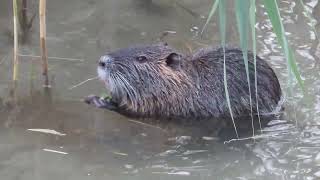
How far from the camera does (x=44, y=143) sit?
359cm

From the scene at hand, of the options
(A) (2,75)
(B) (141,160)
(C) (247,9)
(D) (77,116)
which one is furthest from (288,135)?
(A) (2,75)

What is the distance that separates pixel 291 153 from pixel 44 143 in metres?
1.16

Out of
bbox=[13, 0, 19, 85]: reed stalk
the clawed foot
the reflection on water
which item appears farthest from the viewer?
the clawed foot

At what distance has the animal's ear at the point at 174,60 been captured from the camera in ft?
13.2

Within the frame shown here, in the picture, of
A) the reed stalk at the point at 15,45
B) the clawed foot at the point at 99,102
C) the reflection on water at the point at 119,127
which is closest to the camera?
the reflection on water at the point at 119,127

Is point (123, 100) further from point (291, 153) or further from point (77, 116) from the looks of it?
point (291, 153)

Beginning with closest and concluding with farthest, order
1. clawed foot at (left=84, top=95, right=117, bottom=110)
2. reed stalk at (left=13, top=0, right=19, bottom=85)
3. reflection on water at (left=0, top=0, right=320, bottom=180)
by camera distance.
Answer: reflection on water at (left=0, top=0, right=320, bottom=180), reed stalk at (left=13, top=0, right=19, bottom=85), clawed foot at (left=84, top=95, right=117, bottom=110)

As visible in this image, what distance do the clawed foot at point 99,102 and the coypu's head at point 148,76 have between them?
0.14ft

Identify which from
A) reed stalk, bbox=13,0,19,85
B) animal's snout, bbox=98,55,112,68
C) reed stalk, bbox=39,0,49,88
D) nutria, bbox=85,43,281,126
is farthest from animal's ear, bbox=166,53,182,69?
reed stalk, bbox=13,0,19,85

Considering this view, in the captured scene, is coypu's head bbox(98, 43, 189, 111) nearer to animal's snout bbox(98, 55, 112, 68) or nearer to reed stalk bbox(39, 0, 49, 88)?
animal's snout bbox(98, 55, 112, 68)

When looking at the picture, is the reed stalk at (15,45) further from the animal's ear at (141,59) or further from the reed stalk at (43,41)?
the animal's ear at (141,59)

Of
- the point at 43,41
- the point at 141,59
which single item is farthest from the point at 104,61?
the point at 43,41

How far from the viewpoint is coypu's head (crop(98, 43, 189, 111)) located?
3992 mm

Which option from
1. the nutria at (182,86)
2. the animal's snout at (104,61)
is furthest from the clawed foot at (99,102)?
the animal's snout at (104,61)
